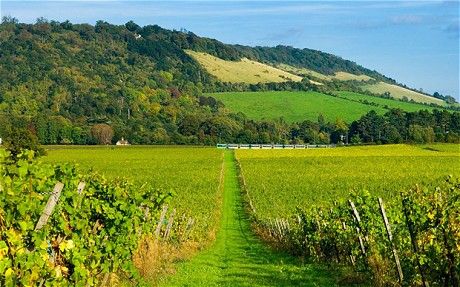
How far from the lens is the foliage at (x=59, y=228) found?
7.44 m

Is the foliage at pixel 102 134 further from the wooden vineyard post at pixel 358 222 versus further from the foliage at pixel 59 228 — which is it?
the wooden vineyard post at pixel 358 222

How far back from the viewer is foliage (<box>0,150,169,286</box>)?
24.4ft

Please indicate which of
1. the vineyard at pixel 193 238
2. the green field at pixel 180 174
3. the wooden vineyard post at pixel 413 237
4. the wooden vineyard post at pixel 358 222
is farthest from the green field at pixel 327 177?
the wooden vineyard post at pixel 413 237

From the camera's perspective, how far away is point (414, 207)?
1134cm

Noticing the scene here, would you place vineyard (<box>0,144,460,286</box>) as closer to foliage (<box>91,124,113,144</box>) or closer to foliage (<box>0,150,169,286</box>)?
foliage (<box>0,150,169,286</box>)

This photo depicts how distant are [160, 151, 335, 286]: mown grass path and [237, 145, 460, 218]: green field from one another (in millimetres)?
7005

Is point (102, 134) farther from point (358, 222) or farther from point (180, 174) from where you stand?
point (358, 222)

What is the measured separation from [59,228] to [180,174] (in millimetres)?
59312

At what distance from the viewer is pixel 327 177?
198 ft

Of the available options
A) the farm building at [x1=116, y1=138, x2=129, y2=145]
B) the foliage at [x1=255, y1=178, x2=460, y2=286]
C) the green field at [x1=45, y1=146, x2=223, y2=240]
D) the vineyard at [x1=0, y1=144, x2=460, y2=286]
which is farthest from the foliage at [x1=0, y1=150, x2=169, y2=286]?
the farm building at [x1=116, y1=138, x2=129, y2=145]

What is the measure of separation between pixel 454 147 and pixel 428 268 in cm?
9781

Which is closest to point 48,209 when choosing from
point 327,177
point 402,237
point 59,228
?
point 59,228

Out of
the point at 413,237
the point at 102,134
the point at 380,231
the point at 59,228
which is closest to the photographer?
the point at 59,228

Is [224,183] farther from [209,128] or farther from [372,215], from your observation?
[209,128]
